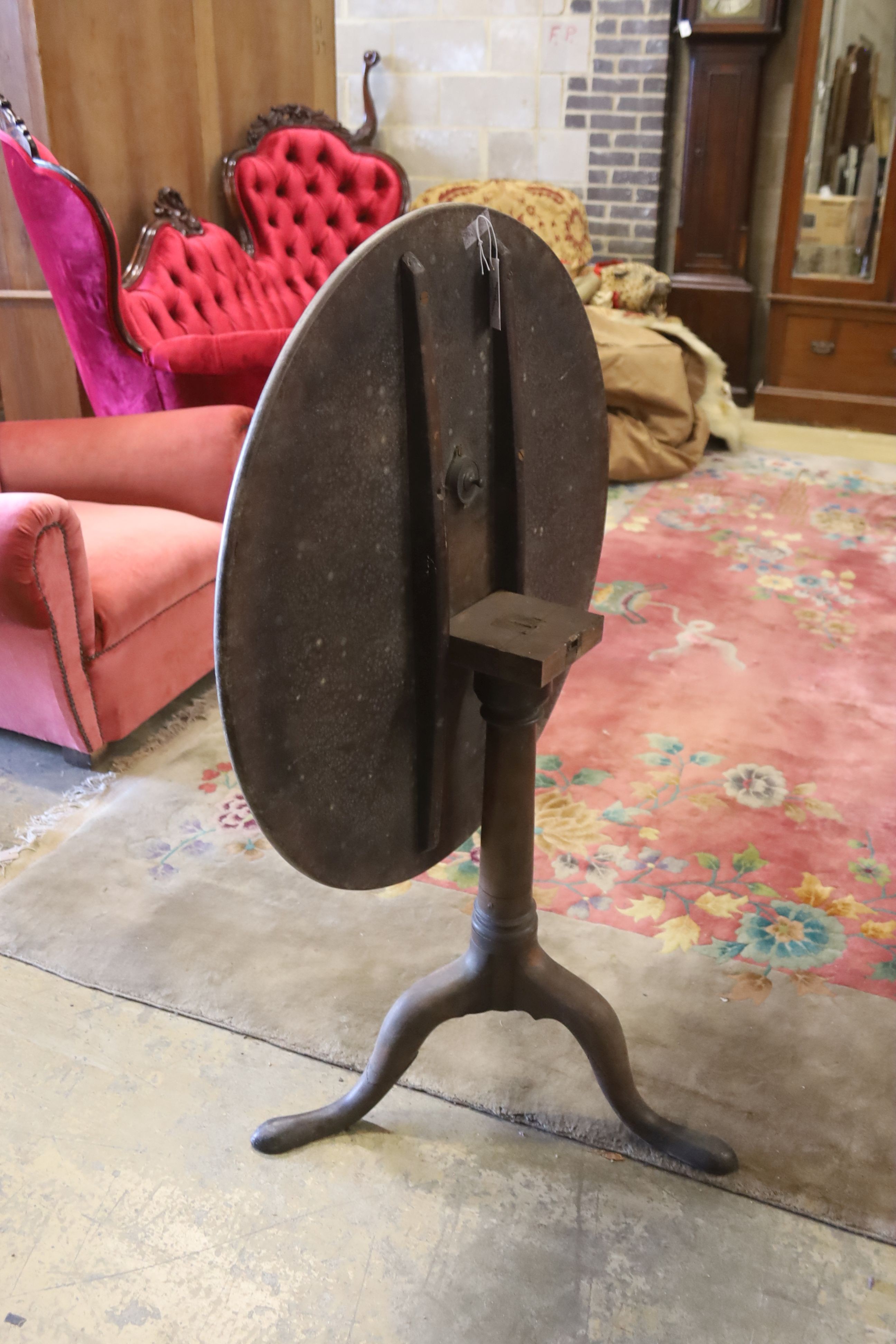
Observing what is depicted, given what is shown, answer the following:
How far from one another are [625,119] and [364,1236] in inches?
197

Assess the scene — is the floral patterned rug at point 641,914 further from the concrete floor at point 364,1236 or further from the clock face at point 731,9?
the clock face at point 731,9

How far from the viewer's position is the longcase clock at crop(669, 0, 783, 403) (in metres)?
4.62

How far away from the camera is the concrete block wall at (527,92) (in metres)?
4.85

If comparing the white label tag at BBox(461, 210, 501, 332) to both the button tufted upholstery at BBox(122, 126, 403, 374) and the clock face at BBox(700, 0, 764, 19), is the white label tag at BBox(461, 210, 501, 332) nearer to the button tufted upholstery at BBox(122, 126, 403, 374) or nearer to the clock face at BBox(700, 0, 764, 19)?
the button tufted upholstery at BBox(122, 126, 403, 374)

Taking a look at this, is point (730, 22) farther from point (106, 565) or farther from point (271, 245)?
point (106, 565)

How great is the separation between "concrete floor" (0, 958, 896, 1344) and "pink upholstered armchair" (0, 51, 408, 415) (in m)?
1.77

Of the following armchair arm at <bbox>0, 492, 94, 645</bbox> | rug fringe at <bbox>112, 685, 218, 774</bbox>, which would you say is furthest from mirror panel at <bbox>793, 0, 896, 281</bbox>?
armchair arm at <bbox>0, 492, 94, 645</bbox>

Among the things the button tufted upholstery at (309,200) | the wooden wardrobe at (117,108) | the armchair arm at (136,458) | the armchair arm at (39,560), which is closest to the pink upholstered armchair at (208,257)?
the button tufted upholstery at (309,200)

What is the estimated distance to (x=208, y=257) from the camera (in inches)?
131

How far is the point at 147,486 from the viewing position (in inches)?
99.5

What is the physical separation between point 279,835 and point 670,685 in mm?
1693

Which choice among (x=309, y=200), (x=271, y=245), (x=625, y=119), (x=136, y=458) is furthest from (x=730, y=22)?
(x=136, y=458)

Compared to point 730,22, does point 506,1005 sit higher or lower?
lower

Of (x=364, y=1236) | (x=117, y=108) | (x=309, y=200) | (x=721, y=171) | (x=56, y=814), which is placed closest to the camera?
(x=364, y=1236)
